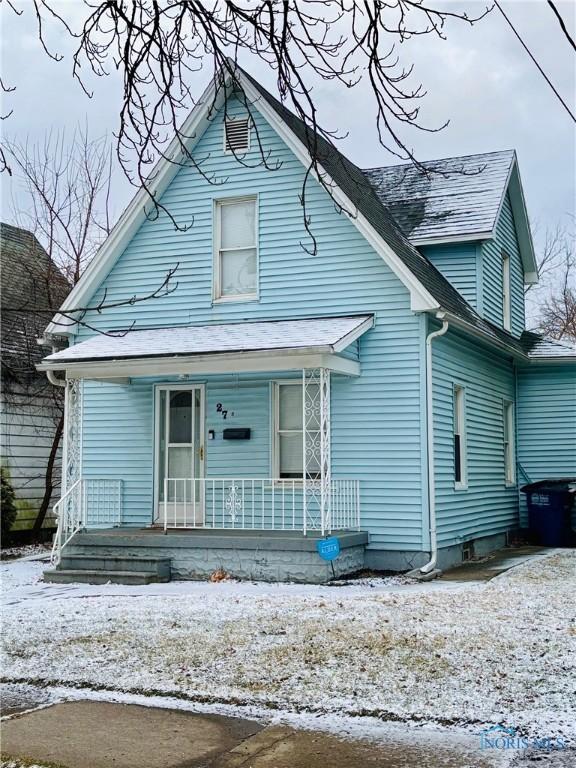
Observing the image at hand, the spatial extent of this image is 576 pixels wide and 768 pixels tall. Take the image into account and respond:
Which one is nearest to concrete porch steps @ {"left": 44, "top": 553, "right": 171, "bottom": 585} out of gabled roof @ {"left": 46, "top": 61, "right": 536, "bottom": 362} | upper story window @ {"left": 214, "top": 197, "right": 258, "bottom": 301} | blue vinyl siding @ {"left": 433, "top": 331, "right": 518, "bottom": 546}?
gabled roof @ {"left": 46, "top": 61, "right": 536, "bottom": 362}

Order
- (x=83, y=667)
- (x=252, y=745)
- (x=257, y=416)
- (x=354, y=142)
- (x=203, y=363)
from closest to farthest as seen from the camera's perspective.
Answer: (x=252, y=745), (x=354, y=142), (x=83, y=667), (x=203, y=363), (x=257, y=416)

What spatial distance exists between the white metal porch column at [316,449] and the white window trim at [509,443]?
18.5 ft

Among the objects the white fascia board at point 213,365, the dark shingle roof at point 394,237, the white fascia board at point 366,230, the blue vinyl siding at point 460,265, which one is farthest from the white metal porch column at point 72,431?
the blue vinyl siding at point 460,265

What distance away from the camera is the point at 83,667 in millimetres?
7676

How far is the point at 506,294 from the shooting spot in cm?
1886

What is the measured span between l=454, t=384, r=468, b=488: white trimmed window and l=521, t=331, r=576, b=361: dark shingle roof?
147 inches

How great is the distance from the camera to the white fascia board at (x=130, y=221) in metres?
14.9

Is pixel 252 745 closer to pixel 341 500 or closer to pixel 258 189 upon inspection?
pixel 341 500

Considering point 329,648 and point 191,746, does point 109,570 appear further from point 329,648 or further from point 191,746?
point 191,746

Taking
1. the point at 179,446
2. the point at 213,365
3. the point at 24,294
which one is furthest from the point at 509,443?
the point at 24,294

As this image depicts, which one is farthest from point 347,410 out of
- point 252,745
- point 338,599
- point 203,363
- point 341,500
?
point 252,745

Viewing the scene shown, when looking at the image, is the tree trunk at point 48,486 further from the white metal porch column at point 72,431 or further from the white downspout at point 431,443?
the white downspout at point 431,443

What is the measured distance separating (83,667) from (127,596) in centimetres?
359

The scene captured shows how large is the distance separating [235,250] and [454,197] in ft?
→ 16.4
